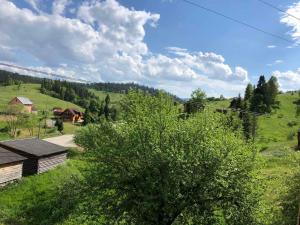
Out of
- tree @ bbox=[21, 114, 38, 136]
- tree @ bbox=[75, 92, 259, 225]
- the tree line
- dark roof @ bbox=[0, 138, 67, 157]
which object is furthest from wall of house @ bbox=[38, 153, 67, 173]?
the tree line

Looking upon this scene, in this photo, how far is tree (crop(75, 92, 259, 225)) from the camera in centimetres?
2238

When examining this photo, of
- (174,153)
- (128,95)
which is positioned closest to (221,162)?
(174,153)

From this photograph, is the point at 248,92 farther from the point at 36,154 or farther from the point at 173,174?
the point at 173,174

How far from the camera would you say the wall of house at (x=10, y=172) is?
43.0 m

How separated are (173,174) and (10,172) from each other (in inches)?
1098

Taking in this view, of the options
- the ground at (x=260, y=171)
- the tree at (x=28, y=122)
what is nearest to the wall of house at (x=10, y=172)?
the ground at (x=260, y=171)

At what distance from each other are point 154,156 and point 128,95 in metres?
9.65

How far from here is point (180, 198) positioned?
2259 cm

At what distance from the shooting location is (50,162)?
52719 mm

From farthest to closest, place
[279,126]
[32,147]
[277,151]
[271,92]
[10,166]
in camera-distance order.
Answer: [271,92] < [279,126] < [277,151] < [32,147] < [10,166]

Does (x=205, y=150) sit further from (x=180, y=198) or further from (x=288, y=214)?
(x=288, y=214)

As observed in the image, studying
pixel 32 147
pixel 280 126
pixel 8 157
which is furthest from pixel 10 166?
pixel 280 126

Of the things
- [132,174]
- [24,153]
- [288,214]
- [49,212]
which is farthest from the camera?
[24,153]

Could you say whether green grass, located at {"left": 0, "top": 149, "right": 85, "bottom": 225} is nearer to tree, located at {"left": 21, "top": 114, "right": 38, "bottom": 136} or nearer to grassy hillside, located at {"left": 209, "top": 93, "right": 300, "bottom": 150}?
grassy hillside, located at {"left": 209, "top": 93, "right": 300, "bottom": 150}
